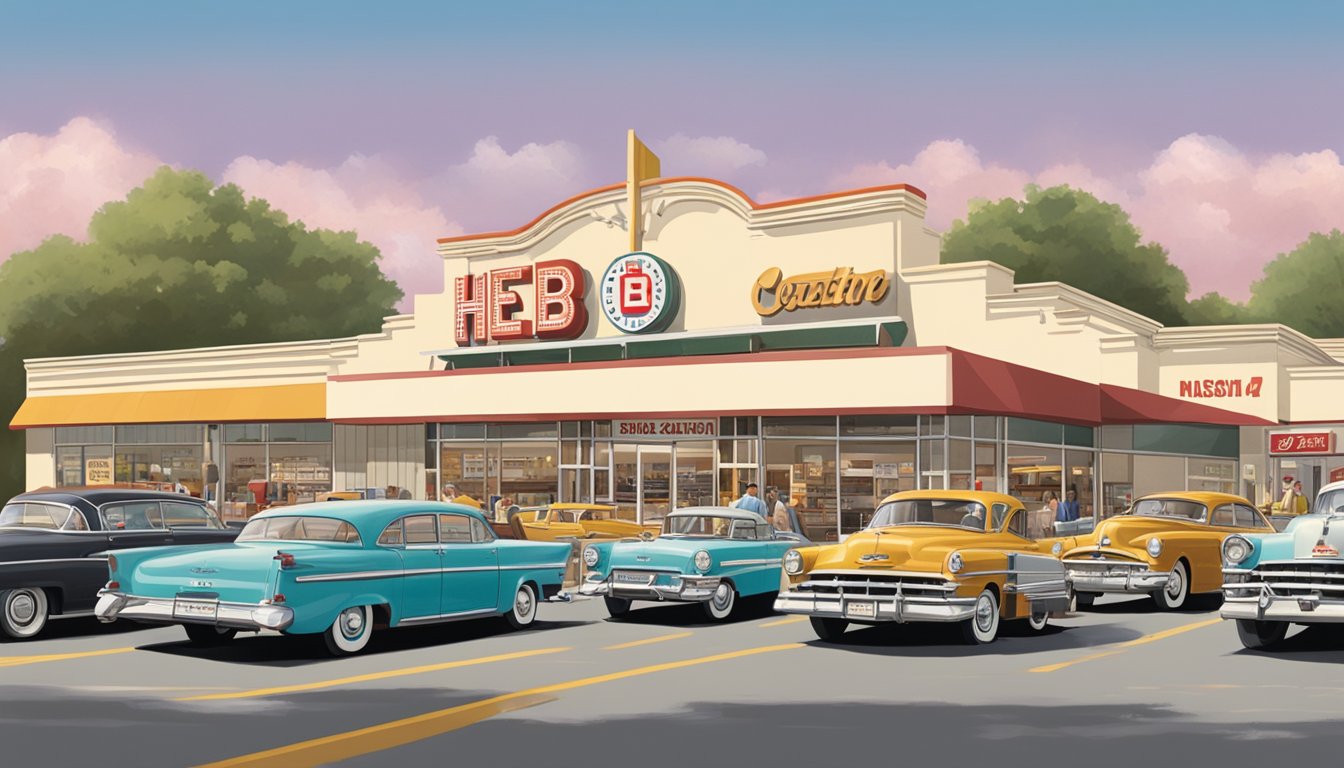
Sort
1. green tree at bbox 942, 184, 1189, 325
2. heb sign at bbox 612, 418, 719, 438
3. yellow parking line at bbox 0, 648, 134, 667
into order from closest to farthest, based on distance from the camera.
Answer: yellow parking line at bbox 0, 648, 134, 667, heb sign at bbox 612, 418, 719, 438, green tree at bbox 942, 184, 1189, 325

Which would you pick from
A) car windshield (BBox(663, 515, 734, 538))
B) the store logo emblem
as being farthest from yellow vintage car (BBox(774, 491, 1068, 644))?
the store logo emblem

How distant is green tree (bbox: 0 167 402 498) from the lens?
197ft

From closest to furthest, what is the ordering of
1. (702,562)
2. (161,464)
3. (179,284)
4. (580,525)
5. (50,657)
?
(50,657) → (702,562) → (580,525) → (161,464) → (179,284)

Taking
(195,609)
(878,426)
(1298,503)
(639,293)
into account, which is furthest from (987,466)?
(195,609)

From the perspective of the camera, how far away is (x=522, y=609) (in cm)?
1538

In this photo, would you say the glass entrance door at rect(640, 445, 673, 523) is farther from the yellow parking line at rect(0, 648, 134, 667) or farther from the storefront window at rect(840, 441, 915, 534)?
the yellow parking line at rect(0, 648, 134, 667)

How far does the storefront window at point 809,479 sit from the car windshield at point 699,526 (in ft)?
39.4

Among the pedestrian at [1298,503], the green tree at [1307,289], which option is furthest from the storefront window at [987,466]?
the green tree at [1307,289]

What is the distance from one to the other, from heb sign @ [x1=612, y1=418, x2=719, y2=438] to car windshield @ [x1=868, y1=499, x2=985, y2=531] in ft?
52.2

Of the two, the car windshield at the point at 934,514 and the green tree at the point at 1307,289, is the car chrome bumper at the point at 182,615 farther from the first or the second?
the green tree at the point at 1307,289

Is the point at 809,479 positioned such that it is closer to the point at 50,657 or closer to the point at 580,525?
the point at 580,525

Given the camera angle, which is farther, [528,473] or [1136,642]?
[528,473]

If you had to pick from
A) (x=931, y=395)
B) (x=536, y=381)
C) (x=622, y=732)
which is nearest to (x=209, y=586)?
(x=622, y=732)

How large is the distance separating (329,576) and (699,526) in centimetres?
599
